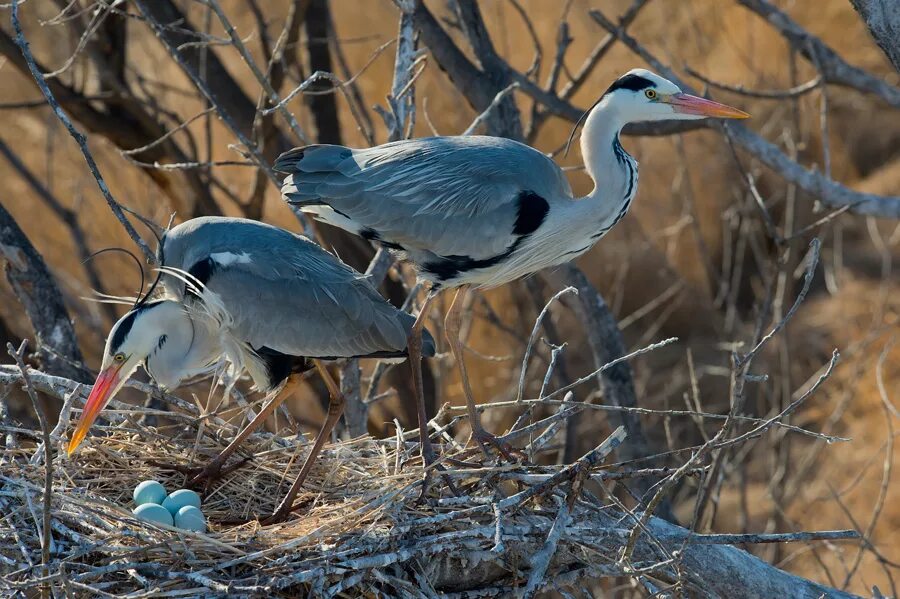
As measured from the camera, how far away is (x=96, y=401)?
3881 millimetres

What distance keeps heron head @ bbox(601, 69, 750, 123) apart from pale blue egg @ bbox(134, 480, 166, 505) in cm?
202

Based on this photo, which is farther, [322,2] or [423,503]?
[322,2]

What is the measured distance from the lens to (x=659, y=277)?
33.2ft

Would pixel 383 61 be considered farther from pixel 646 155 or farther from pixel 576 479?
pixel 576 479

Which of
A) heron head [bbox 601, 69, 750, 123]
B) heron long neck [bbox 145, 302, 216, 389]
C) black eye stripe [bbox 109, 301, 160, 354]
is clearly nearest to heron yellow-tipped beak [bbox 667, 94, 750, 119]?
heron head [bbox 601, 69, 750, 123]

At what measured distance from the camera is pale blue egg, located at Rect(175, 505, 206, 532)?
3.57m

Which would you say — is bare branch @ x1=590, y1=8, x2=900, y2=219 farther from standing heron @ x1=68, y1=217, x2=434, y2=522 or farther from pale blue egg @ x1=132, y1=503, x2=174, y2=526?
pale blue egg @ x1=132, y1=503, x2=174, y2=526

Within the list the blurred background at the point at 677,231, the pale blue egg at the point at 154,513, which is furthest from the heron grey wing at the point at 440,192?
the blurred background at the point at 677,231

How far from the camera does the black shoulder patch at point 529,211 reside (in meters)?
4.12

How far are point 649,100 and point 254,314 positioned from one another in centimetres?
157

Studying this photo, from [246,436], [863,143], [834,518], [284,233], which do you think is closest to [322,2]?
[284,233]

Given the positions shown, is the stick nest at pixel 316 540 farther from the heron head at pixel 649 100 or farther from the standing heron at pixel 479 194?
the heron head at pixel 649 100

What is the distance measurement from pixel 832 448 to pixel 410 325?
21.3 ft

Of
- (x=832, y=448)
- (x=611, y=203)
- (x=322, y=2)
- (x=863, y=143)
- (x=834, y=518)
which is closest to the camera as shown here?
(x=611, y=203)
